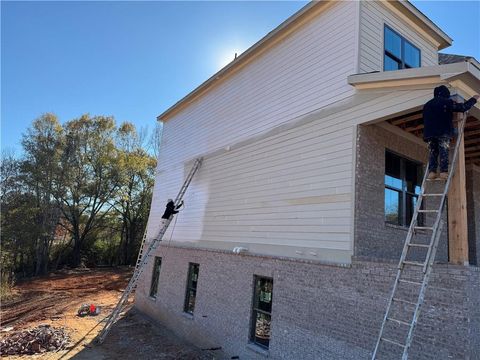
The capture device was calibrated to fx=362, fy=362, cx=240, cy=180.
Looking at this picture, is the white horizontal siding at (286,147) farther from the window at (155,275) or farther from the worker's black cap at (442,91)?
the window at (155,275)

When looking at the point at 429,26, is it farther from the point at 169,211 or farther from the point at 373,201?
the point at 169,211

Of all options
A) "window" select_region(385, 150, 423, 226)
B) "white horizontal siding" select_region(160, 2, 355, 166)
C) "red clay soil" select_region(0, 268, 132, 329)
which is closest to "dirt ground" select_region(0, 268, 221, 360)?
"red clay soil" select_region(0, 268, 132, 329)

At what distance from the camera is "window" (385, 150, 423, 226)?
8.39 meters

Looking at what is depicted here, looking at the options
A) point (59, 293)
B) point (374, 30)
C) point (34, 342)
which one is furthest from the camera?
point (59, 293)

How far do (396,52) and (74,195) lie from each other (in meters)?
29.5

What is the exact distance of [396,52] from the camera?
948cm

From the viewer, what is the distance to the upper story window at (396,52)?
30.3 ft

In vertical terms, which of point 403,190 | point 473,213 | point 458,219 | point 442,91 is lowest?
point 458,219

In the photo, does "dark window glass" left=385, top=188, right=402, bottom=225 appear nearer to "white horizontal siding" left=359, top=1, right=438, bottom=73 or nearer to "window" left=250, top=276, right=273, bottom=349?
"white horizontal siding" left=359, top=1, right=438, bottom=73

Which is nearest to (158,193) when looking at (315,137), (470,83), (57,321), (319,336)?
(57,321)

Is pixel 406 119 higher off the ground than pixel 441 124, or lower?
higher

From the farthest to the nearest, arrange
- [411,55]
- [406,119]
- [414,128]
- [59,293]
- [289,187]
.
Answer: [59,293], [411,55], [289,187], [414,128], [406,119]

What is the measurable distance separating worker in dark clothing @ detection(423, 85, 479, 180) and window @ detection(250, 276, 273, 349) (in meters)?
5.15

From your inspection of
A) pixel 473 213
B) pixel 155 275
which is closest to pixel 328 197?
pixel 473 213
